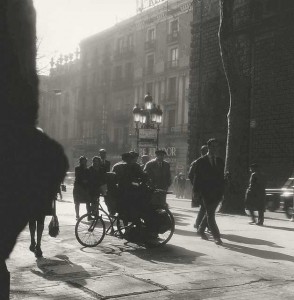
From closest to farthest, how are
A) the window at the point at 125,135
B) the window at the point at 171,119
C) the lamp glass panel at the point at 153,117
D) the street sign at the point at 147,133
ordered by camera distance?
the street sign at the point at 147,133 → the lamp glass panel at the point at 153,117 → the window at the point at 171,119 → the window at the point at 125,135

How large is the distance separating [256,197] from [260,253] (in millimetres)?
5458

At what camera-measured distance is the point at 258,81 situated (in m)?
20.4

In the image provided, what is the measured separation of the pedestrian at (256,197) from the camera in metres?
13.0

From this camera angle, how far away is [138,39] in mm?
50000

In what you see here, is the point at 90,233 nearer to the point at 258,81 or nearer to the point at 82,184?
the point at 82,184

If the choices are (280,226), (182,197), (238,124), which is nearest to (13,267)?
(280,226)

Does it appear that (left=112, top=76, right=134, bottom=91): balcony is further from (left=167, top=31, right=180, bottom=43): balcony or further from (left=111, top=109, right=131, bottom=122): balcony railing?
(left=167, top=31, right=180, bottom=43): balcony

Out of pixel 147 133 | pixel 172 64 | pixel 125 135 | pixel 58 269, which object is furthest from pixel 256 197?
pixel 125 135

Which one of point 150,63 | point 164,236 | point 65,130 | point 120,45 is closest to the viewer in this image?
point 164,236

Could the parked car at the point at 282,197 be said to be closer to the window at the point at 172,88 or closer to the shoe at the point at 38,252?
the shoe at the point at 38,252

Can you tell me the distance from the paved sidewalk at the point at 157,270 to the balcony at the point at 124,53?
42342 mm

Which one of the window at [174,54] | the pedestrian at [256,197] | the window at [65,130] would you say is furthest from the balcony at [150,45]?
the pedestrian at [256,197]

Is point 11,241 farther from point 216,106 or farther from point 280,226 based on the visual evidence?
→ point 216,106

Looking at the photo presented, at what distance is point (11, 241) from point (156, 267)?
5.57 metres
